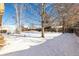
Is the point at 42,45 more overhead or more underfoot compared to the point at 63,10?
more underfoot

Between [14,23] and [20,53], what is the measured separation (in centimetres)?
30

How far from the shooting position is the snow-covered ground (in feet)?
13.0

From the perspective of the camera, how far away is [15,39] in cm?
399

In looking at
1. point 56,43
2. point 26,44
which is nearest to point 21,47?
point 26,44

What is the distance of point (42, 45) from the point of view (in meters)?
4.00

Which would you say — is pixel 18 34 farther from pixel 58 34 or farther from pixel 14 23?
pixel 58 34

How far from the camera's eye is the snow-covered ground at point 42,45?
13.0ft

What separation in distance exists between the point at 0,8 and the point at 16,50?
443 millimetres

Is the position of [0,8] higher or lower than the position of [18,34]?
higher

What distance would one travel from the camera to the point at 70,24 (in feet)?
13.1

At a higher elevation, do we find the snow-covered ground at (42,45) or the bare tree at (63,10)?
the bare tree at (63,10)

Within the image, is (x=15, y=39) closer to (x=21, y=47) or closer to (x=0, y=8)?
(x=21, y=47)

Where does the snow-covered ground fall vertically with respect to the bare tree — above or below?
below

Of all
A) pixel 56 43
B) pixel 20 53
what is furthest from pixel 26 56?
pixel 56 43
